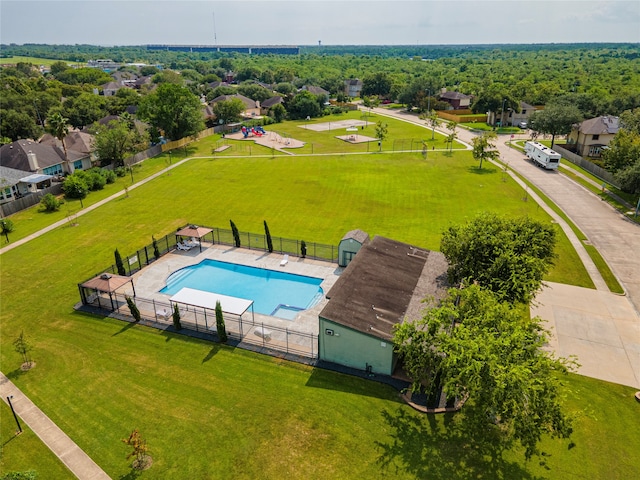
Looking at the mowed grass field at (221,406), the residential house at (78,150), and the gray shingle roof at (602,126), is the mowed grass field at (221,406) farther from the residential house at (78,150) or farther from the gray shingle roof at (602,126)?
the gray shingle roof at (602,126)

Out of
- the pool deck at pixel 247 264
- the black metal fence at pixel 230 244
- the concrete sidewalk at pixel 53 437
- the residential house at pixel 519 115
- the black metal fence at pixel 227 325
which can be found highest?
the residential house at pixel 519 115

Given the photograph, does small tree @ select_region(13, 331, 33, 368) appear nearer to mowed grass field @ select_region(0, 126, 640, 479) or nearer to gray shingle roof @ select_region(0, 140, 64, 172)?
mowed grass field @ select_region(0, 126, 640, 479)

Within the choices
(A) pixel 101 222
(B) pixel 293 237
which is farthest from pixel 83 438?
(A) pixel 101 222

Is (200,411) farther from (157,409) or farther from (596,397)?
(596,397)

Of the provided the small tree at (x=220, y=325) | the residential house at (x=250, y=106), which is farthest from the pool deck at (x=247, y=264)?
the residential house at (x=250, y=106)

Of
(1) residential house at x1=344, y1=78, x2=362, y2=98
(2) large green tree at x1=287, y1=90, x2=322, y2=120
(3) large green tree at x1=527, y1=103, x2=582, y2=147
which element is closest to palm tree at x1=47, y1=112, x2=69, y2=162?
(2) large green tree at x1=287, y1=90, x2=322, y2=120

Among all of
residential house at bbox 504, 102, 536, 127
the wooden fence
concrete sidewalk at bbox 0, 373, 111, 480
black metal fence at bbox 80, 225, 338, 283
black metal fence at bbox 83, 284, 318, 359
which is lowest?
concrete sidewalk at bbox 0, 373, 111, 480

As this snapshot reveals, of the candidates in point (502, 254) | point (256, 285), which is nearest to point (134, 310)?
point (256, 285)
